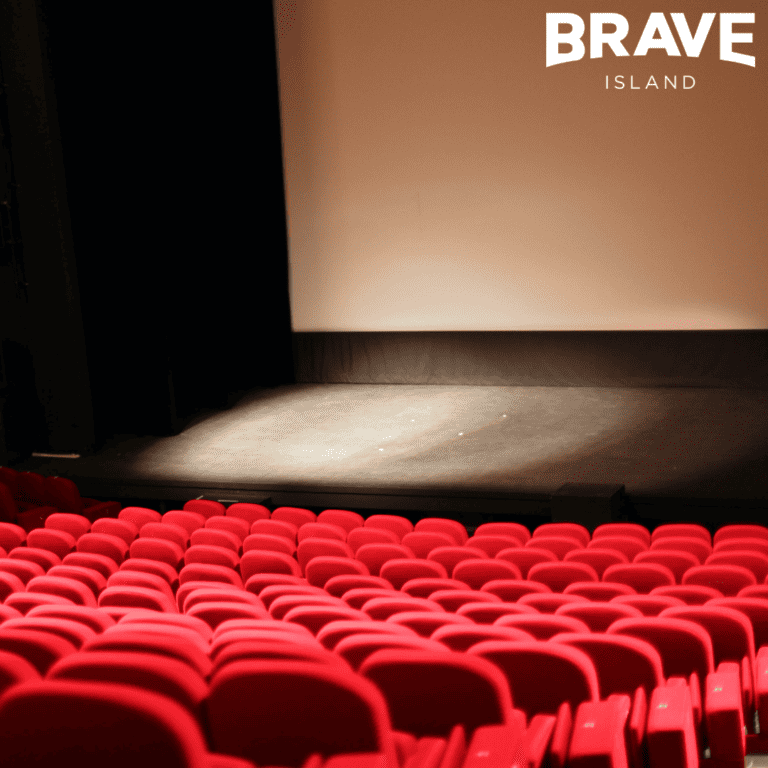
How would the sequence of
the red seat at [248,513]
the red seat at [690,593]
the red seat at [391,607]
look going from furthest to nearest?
the red seat at [248,513] < the red seat at [690,593] < the red seat at [391,607]

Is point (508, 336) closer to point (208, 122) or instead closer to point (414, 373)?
point (414, 373)

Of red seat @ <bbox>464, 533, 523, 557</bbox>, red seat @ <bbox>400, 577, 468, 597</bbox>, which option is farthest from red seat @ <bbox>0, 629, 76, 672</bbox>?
red seat @ <bbox>464, 533, 523, 557</bbox>

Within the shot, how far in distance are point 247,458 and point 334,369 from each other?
11.2ft

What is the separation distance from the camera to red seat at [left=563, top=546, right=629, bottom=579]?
4633 mm

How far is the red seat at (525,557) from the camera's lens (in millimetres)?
4730

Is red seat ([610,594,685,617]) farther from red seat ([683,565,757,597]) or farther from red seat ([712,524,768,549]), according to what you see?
red seat ([712,524,768,549])

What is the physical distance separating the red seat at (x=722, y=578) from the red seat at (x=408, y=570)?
1.16 meters

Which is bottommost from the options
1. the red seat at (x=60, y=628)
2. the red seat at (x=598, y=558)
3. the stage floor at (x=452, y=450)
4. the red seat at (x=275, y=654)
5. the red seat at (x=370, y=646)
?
the stage floor at (x=452, y=450)

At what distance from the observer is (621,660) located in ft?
8.02

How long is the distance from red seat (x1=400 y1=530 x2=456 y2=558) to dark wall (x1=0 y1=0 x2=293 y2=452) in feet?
16.1

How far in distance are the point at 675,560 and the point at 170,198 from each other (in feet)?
23.4

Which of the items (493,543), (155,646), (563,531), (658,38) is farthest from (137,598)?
(658,38)

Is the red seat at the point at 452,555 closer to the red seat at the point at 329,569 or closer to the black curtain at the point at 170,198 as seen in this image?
the red seat at the point at 329,569

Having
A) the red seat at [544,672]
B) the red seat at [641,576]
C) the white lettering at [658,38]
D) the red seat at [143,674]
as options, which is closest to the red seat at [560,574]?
the red seat at [641,576]
